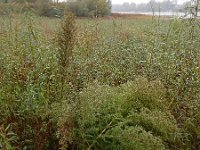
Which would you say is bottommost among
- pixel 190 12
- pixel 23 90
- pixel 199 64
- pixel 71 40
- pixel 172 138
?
pixel 172 138

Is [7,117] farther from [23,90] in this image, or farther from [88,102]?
[88,102]

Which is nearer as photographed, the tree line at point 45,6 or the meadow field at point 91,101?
the meadow field at point 91,101

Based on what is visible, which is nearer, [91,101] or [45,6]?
[91,101]

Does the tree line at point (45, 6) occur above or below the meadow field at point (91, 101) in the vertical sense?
above

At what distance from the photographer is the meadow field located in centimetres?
269

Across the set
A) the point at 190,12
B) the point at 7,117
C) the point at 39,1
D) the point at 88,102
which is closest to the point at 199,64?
the point at 190,12

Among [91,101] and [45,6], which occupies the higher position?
[45,6]

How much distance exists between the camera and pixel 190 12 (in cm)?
353

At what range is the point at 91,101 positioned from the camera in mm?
2715

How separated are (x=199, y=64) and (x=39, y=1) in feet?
11.3

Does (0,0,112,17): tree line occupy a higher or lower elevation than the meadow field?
higher

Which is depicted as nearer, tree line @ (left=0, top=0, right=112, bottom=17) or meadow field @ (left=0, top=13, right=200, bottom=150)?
meadow field @ (left=0, top=13, right=200, bottom=150)

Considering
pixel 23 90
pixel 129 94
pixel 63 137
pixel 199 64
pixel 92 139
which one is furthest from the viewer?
pixel 199 64

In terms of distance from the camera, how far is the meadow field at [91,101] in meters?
2.69
